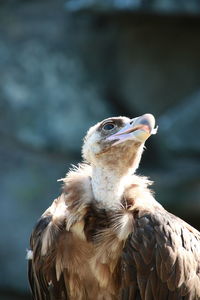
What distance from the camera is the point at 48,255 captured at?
527cm

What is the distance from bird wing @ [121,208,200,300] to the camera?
4973 mm

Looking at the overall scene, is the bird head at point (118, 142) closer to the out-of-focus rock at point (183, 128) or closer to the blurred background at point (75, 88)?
the out-of-focus rock at point (183, 128)

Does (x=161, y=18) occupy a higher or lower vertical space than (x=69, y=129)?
higher

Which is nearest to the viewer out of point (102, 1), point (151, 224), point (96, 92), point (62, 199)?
point (151, 224)

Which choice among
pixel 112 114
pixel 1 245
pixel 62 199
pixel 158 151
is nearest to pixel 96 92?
pixel 112 114

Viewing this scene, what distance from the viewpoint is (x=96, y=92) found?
1170cm

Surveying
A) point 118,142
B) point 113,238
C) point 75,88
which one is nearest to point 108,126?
point 118,142

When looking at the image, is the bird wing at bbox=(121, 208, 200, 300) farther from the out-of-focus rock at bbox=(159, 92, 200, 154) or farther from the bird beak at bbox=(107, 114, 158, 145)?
the out-of-focus rock at bbox=(159, 92, 200, 154)

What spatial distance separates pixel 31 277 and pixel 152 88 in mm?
6305

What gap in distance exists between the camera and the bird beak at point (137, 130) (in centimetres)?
472

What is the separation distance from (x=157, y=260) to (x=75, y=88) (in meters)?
6.96

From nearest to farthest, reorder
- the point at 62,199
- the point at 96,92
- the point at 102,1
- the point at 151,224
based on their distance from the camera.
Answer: the point at 151,224
the point at 62,199
the point at 102,1
the point at 96,92

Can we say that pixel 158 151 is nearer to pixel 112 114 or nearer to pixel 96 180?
pixel 112 114

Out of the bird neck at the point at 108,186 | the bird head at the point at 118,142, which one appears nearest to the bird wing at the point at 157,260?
the bird neck at the point at 108,186
